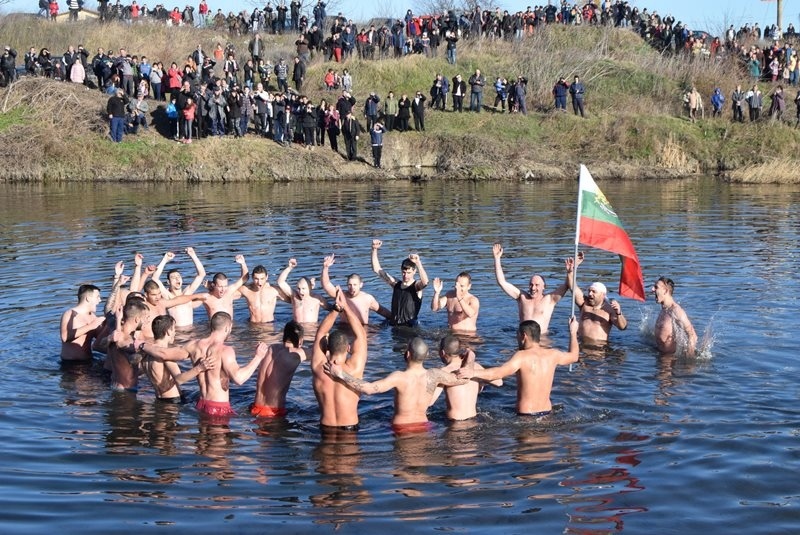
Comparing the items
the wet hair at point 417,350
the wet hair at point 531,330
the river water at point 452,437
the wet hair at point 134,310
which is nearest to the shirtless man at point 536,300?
the river water at point 452,437

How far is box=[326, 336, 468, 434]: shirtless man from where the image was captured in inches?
448

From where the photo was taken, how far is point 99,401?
529 inches

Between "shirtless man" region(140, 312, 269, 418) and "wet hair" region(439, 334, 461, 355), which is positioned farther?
"shirtless man" region(140, 312, 269, 418)

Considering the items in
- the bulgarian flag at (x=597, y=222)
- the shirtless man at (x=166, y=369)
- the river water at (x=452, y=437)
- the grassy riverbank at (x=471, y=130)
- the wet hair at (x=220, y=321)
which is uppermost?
the grassy riverbank at (x=471, y=130)

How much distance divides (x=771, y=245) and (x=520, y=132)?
2248 cm

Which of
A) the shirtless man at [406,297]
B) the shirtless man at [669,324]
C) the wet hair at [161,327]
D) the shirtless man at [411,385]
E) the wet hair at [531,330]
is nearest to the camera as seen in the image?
the shirtless man at [411,385]

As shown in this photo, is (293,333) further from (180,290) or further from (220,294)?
(180,290)

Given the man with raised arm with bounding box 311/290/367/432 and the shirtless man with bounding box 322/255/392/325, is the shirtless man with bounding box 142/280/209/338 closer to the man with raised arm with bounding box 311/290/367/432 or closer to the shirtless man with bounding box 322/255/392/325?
the shirtless man with bounding box 322/255/392/325

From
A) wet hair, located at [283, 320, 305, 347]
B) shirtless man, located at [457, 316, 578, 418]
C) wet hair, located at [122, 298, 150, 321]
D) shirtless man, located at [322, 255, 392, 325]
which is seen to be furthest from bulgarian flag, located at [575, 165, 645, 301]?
wet hair, located at [122, 298, 150, 321]

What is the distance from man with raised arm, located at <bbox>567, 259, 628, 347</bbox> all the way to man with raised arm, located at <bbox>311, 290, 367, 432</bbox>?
544 centimetres

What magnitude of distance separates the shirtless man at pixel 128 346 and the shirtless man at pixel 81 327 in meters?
1.28

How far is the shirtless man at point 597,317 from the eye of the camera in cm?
1622

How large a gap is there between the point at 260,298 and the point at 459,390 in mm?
6569

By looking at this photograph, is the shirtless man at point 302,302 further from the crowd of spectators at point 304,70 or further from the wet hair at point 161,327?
the crowd of spectators at point 304,70
